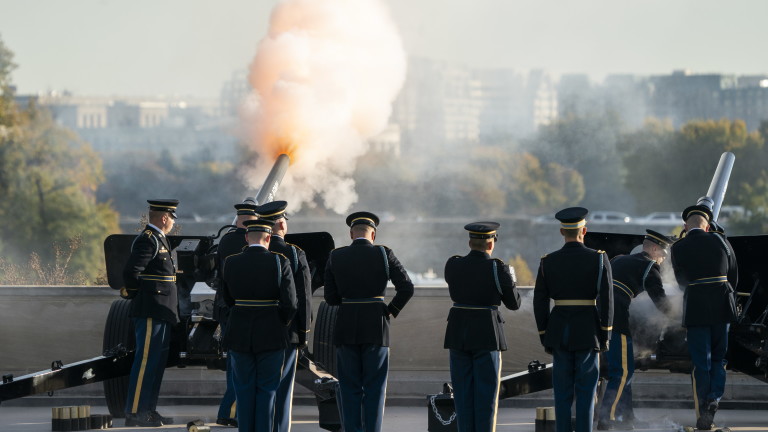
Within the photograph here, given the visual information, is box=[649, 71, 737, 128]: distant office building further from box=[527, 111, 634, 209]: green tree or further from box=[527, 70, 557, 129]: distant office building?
box=[527, 70, 557, 129]: distant office building

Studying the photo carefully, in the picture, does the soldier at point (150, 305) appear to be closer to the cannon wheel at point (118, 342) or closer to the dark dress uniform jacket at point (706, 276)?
the cannon wheel at point (118, 342)

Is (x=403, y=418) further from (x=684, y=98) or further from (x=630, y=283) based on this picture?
(x=684, y=98)

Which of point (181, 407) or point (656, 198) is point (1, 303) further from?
point (656, 198)

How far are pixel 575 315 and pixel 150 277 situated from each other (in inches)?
137

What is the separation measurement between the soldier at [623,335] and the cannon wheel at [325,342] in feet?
7.30

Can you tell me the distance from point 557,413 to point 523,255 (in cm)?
6891

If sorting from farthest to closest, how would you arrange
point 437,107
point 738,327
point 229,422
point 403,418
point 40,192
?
point 437,107 → point 40,192 → point 403,418 → point 738,327 → point 229,422

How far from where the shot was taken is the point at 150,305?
11.6 m

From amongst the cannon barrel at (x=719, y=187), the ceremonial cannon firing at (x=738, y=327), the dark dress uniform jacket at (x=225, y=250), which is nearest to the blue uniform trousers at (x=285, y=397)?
the dark dress uniform jacket at (x=225, y=250)

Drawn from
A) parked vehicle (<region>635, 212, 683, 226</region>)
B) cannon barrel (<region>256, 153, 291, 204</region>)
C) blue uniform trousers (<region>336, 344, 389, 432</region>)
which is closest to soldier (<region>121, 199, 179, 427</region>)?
cannon barrel (<region>256, 153, 291, 204</region>)

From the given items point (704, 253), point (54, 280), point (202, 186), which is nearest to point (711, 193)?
point (704, 253)

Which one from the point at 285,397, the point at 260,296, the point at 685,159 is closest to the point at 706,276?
the point at 285,397

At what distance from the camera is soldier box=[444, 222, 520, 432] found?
10125 millimetres

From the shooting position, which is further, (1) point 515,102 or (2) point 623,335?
(1) point 515,102
